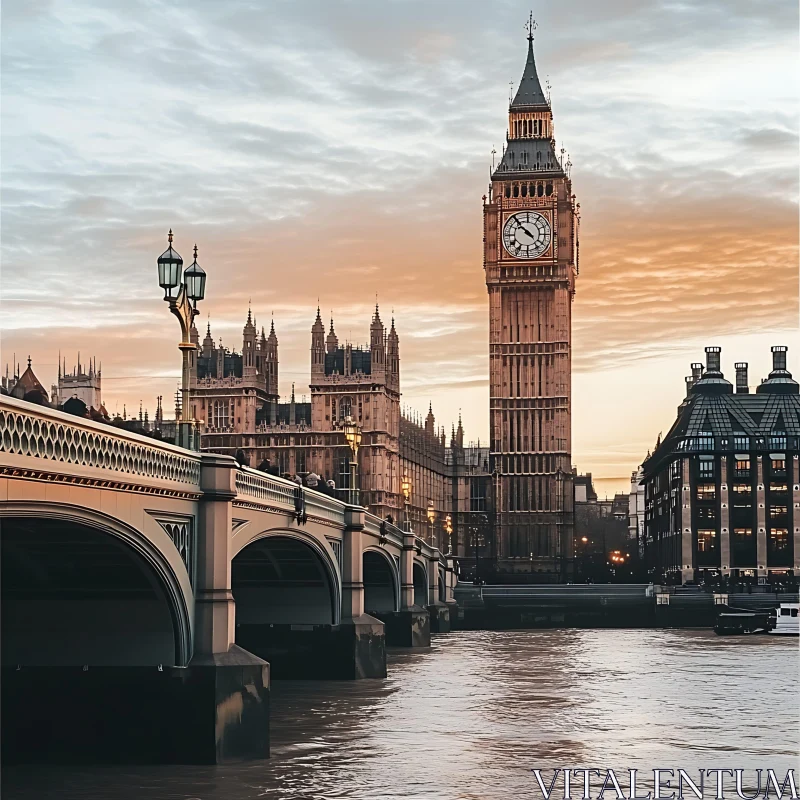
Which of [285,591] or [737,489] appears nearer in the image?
[285,591]

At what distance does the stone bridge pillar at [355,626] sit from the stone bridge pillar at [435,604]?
32655 millimetres

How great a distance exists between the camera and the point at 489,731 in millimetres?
34812

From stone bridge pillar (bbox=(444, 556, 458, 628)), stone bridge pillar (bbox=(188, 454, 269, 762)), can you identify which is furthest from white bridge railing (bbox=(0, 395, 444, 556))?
stone bridge pillar (bbox=(444, 556, 458, 628))

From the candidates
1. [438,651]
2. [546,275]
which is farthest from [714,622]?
[546,275]

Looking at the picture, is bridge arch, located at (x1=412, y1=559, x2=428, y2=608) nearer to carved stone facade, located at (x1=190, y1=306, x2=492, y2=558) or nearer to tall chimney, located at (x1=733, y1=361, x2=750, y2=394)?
carved stone facade, located at (x1=190, y1=306, x2=492, y2=558)

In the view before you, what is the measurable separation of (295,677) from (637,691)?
403 inches

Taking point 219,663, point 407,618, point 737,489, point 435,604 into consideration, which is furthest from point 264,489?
→ point 737,489

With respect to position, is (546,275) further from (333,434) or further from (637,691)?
(637,691)

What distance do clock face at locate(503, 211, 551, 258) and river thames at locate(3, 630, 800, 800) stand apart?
2666 inches

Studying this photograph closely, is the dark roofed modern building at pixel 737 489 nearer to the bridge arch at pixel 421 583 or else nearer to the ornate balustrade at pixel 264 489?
the bridge arch at pixel 421 583

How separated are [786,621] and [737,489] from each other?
136 feet

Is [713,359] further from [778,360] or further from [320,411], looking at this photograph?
[320,411]

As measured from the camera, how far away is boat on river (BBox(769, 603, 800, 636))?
7631cm

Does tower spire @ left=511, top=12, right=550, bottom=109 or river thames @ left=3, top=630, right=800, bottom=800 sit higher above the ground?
tower spire @ left=511, top=12, right=550, bottom=109
